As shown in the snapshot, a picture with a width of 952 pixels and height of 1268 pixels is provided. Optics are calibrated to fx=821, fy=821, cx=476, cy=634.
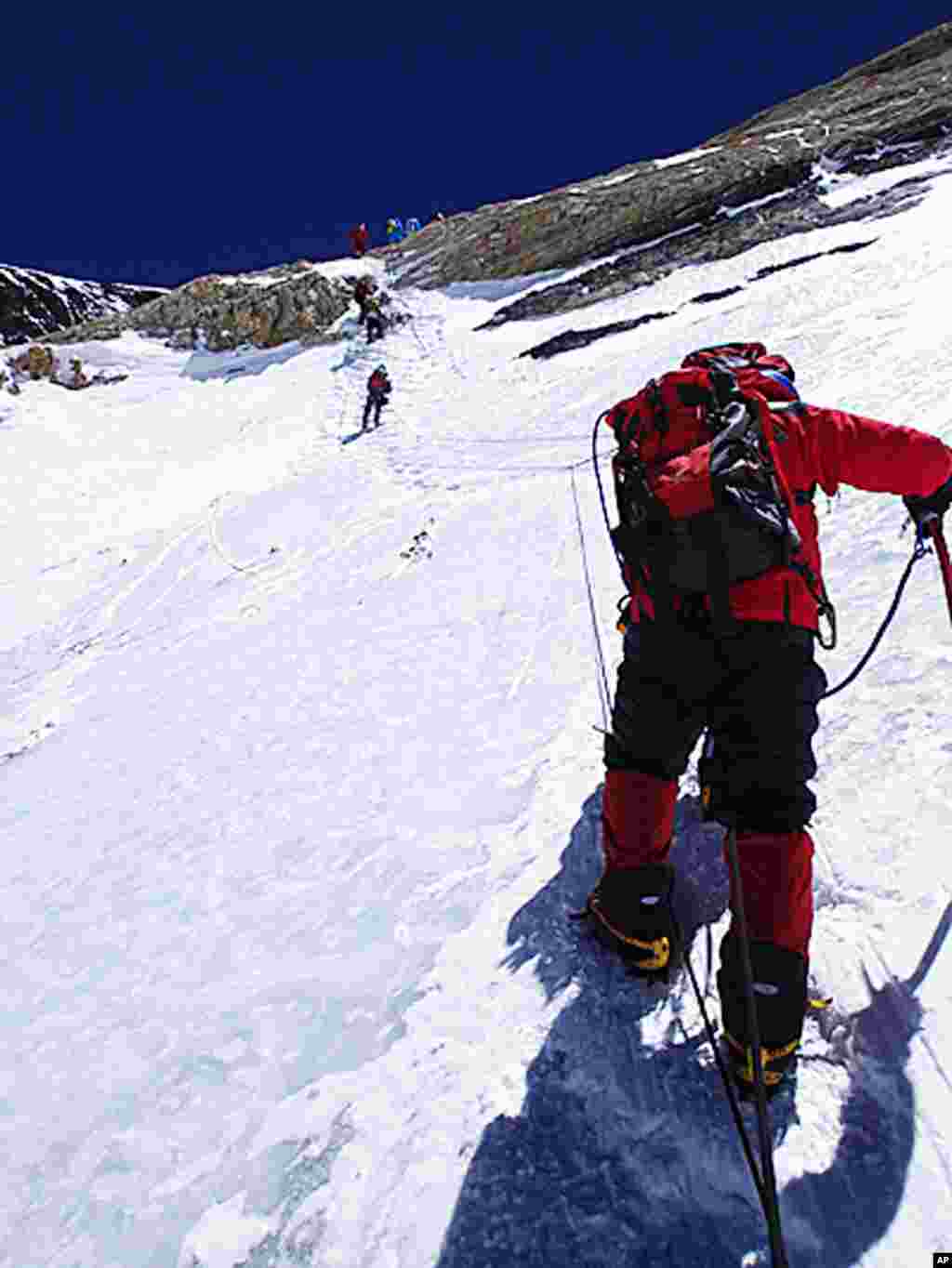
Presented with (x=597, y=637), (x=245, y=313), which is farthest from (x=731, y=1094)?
(x=245, y=313)

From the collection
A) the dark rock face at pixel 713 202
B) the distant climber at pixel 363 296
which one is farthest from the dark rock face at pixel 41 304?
the distant climber at pixel 363 296

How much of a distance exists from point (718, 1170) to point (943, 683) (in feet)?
6.83

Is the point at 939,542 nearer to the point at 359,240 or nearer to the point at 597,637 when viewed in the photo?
the point at 597,637

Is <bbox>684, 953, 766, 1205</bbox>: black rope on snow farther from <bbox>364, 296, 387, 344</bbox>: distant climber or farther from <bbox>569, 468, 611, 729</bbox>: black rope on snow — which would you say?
<bbox>364, 296, 387, 344</bbox>: distant climber

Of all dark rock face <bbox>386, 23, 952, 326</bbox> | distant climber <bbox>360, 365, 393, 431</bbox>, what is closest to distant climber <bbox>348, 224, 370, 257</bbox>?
dark rock face <bbox>386, 23, 952, 326</bbox>

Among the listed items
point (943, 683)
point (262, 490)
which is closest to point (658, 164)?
point (262, 490)

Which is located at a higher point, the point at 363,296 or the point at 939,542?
the point at 363,296

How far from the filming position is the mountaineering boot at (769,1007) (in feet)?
6.72

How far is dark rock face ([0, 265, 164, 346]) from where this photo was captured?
51438 mm

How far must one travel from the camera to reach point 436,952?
10.1 ft

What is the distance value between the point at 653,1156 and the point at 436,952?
1.16m

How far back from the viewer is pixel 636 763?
2561 millimetres

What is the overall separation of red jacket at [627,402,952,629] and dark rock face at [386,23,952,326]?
20632 millimetres

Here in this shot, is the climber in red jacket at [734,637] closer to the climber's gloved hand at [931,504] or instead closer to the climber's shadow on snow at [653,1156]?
the climber's gloved hand at [931,504]
